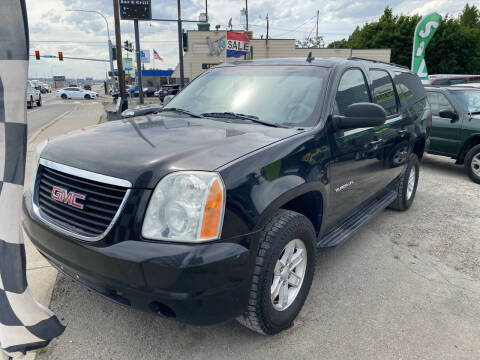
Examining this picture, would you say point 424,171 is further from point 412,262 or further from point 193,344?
point 193,344

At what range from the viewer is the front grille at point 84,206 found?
6.42 ft

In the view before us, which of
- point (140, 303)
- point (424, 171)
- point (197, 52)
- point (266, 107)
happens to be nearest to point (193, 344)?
point (140, 303)

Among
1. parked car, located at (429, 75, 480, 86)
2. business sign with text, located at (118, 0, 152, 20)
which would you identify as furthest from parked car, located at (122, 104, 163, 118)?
business sign with text, located at (118, 0, 152, 20)

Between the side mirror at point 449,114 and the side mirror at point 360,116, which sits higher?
the side mirror at point 360,116

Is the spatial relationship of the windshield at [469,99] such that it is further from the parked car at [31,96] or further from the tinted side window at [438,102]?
the parked car at [31,96]

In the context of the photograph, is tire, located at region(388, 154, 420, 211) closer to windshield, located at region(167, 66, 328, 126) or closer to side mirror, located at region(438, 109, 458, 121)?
windshield, located at region(167, 66, 328, 126)

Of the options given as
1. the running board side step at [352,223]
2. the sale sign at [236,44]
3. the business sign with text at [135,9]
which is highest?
the business sign with text at [135,9]

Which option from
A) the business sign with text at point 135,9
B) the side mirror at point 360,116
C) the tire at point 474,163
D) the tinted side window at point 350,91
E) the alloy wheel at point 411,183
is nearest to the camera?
the side mirror at point 360,116

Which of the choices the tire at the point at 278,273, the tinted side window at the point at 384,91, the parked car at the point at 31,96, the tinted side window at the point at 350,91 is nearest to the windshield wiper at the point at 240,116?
the tinted side window at the point at 350,91

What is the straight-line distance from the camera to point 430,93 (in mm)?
7602

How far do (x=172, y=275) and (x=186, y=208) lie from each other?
1.10ft

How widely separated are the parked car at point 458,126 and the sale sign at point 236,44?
591cm

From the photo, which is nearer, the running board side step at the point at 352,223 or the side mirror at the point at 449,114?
the running board side step at the point at 352,223

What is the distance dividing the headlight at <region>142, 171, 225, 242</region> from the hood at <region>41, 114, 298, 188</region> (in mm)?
65
